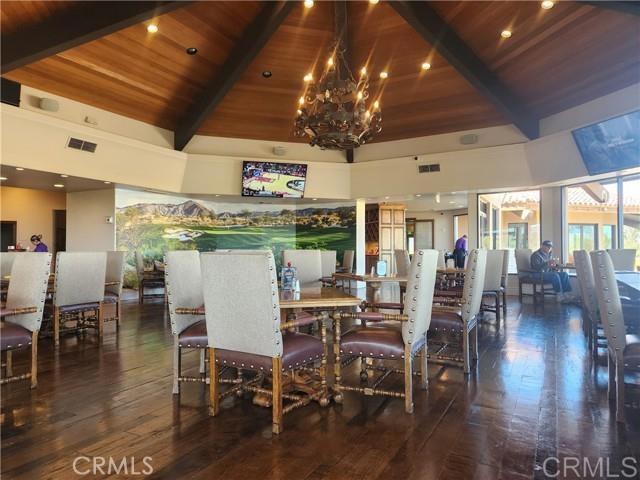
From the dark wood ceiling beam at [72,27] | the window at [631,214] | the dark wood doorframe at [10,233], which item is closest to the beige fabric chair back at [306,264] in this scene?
the dark wood ceiling beam at [72,27]

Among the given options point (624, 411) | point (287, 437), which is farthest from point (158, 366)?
point (624, 411)

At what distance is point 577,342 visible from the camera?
476cm

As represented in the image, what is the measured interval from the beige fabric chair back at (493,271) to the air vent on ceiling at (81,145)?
6.95 metres

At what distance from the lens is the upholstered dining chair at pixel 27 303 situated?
313cm

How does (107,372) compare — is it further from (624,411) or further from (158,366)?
(624,411)

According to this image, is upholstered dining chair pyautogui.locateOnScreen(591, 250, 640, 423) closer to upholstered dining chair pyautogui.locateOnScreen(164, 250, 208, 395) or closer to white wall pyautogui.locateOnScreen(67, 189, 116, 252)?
upholstered dining chair pyautogui.locateOnScreen(164, 250, 208, 395)

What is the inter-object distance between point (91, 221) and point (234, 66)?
4.94 metres

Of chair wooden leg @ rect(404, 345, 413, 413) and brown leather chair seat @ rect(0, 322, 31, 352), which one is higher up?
brown leather chair seat @ rect(0, 322, 31, 352)

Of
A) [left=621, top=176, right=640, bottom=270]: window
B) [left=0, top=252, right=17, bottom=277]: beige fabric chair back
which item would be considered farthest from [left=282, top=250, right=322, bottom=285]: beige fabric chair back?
[left=621, top=176, right=640, bottom=270]: window

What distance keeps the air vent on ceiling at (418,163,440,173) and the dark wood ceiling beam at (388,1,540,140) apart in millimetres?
1807

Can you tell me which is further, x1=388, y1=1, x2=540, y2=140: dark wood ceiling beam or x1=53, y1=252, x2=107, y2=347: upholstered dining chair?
x1=388, y1=1, x2=540, y2=140: dark wood ceiling beam

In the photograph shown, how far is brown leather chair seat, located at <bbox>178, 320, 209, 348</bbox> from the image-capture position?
3039mm

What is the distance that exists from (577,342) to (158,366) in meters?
4.77

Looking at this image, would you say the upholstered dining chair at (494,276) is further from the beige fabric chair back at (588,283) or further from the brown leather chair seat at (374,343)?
the brown leather chair seat at (374,343)
